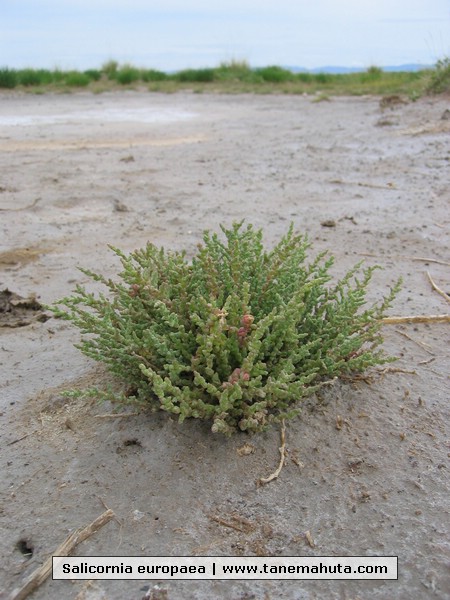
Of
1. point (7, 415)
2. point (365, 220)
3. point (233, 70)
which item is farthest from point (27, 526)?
point (233, 70)

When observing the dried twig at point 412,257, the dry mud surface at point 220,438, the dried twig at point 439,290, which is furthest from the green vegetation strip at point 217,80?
the dried twig at point 439,290

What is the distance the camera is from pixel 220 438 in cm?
232

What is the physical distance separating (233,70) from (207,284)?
20158 mm

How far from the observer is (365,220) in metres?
5.25

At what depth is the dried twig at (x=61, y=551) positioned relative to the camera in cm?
183

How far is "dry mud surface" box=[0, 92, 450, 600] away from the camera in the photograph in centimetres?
198

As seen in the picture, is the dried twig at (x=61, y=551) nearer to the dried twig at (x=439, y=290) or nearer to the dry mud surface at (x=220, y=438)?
the dry mud surface at (x=220, y=438)

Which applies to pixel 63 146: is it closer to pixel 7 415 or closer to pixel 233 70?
pixel 7 415
